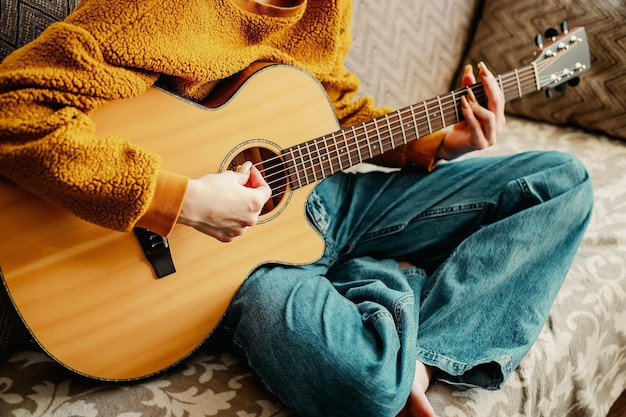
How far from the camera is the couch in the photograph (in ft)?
2.66

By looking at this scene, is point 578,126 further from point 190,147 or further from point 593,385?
point 190,147

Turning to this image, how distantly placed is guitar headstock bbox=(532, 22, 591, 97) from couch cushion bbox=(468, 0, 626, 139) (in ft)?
0.81

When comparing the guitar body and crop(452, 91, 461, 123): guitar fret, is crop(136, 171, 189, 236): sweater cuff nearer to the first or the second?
the guitar body

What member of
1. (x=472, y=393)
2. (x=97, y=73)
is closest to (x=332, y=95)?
(x=97, y=73)

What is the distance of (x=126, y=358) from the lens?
2.64 ft

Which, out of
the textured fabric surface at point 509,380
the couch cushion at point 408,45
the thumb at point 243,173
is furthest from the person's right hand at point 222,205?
the couch cushion at point 408,45

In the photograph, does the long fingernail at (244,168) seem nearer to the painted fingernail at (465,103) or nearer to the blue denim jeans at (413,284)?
the blue denim jeans at (413,284)

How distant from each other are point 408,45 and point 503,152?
36cm

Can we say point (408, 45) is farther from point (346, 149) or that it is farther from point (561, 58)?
point (346, 149)

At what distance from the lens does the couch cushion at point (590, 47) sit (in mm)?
1318

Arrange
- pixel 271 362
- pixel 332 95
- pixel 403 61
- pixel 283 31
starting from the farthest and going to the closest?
pixel 403 61, pixel 332 95, pixel 283 31, pixel 271 362

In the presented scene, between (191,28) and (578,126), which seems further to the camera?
A: (578,126)

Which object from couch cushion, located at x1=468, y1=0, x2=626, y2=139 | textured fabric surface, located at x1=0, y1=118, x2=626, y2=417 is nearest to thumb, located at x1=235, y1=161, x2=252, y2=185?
textured fabric surface, located at x1=0, y1=118, x2=626, y2=417

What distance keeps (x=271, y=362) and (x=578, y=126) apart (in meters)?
1.09
